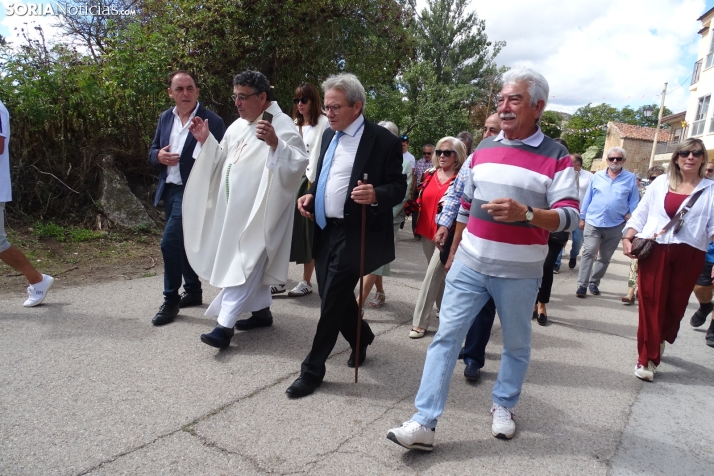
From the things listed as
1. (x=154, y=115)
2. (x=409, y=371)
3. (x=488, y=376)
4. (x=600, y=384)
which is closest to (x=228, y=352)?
(x=409, y=371)

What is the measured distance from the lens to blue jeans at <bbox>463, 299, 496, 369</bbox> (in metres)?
3.68

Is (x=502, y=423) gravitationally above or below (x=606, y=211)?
below

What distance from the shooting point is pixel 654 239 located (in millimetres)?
4117

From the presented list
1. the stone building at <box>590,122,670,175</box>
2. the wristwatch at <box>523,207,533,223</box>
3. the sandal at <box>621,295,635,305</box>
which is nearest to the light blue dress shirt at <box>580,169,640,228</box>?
the sandal at <box>621,295,635,305</box>

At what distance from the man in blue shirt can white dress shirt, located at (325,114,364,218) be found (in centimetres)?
473

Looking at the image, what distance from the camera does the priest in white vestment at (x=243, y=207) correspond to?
12.2 feet

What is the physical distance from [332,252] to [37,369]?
6.83ft

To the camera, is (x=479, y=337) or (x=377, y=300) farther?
(x=377, y=300)

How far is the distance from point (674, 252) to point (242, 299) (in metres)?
3.52

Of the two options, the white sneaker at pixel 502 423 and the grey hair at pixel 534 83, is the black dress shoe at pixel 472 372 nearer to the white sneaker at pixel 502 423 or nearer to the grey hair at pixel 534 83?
the white sneaker at pixel 502 423

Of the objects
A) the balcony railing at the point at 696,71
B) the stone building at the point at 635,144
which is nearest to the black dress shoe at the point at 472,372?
the balcony railing at the point at 696,71

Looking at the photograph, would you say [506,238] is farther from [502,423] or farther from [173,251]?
[173,251]

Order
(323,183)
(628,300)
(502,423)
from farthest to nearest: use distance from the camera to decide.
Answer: (628,300)
(323,183)
(502,423)

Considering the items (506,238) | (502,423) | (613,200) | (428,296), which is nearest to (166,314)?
(428,296)
